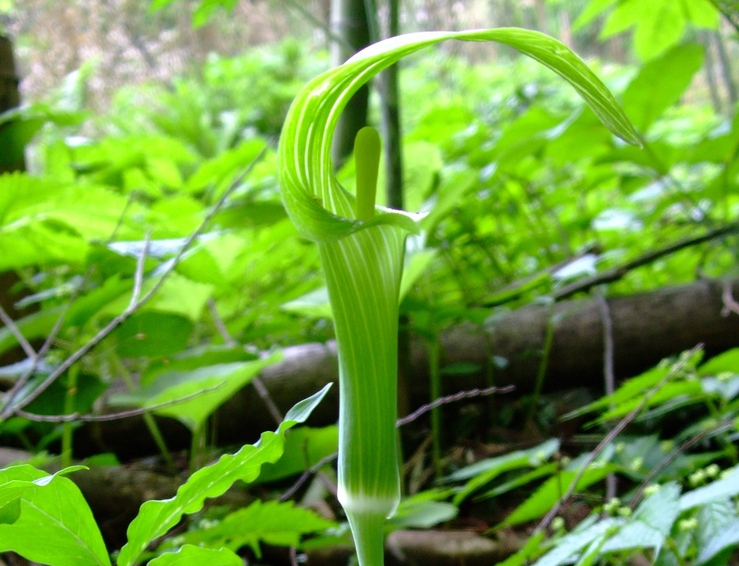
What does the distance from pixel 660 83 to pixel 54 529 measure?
0.97 meters

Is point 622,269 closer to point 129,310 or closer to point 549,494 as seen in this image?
point 549,494

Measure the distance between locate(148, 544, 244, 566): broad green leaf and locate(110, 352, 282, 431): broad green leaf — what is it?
25 centimetres

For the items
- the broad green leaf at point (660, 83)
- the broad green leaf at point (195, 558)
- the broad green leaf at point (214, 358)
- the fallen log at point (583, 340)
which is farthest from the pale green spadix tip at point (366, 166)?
the broad green leaf at point (660, 83)

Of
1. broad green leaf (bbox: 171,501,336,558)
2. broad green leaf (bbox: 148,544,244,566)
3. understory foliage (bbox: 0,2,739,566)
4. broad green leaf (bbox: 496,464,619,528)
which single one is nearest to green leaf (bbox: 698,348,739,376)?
understory foliage (bbox: 0,2,739,566)

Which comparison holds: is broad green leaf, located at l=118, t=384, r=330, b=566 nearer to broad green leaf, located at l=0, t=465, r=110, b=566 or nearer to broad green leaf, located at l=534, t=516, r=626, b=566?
broad green leaf, located at l=0, t=465, r=110, b=566

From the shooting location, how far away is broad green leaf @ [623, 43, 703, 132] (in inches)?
35.2

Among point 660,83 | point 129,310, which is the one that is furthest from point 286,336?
point 660,83

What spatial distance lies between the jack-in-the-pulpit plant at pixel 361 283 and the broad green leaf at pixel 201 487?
0.08ft

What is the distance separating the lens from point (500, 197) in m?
1.43

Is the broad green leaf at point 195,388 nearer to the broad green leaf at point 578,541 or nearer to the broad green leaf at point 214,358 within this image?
the broad green leaf at point 214,358

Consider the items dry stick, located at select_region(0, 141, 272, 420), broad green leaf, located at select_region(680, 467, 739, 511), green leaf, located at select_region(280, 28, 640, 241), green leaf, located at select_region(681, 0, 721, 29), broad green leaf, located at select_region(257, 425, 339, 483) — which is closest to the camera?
green leaf, located at select_region(280, 28, 640, 241)

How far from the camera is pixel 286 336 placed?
110 centimetres

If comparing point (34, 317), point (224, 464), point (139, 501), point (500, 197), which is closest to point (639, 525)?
point (224, 464)

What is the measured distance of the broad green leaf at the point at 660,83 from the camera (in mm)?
894
